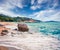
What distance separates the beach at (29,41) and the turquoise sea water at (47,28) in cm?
7

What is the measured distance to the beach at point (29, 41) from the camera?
201cm

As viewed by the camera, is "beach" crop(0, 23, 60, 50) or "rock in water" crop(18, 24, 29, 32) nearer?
"beach" crop(0, 23, 60, 50)

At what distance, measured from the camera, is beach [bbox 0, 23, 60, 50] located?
2.01 metres

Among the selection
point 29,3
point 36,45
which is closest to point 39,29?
point 36,45

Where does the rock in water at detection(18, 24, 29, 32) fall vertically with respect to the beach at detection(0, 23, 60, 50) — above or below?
above

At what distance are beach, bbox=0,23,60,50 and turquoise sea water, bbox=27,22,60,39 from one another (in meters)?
0.07

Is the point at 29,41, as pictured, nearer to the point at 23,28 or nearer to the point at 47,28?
the point at 23,28

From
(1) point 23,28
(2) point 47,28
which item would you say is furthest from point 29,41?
(2) point 47,28

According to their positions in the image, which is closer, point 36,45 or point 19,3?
point 36,45

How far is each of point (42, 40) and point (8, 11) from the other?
73 cm

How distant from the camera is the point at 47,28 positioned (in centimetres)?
213

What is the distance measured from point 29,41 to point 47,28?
36 cm

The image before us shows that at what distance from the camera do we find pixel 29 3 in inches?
88.5

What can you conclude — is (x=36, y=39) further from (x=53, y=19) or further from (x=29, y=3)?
(x=29, y=3)
